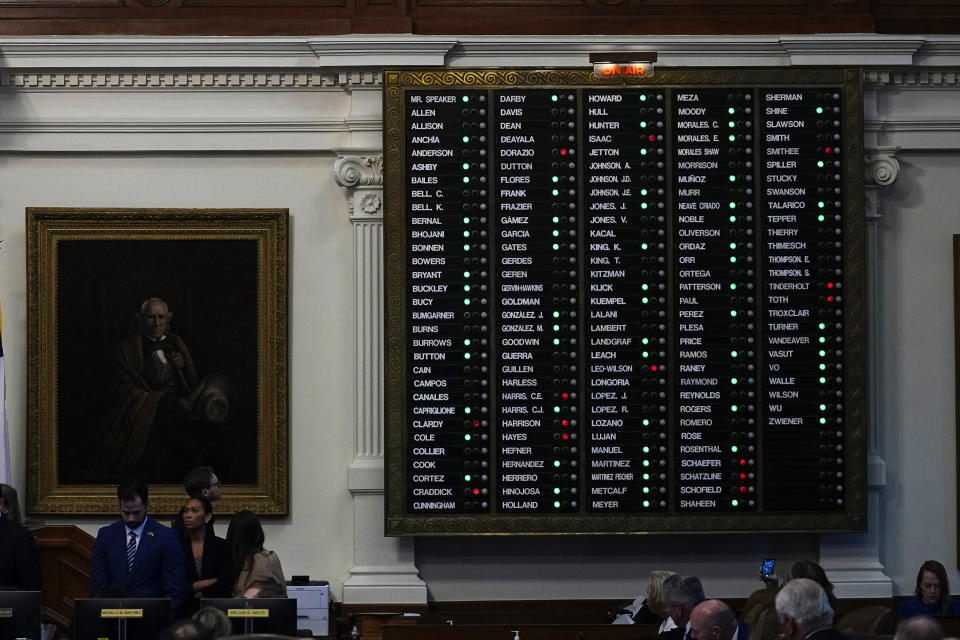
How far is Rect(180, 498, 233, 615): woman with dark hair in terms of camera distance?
8992 mm

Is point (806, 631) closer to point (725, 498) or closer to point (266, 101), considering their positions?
point (725, 498)

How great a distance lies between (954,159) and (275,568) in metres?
5.34

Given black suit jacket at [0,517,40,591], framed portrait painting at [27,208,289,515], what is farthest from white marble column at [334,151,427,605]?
black suit jacket at [0,517,40,591]

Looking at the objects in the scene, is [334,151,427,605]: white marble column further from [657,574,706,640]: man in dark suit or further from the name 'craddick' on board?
[657,574,706,640]: man in dark suit

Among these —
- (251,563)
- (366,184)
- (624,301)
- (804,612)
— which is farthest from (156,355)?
(804,612)

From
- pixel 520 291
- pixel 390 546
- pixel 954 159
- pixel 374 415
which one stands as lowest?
pixel 390 546

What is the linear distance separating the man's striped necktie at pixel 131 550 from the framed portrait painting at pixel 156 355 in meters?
1.80

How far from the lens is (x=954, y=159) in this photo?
1083 centimetres

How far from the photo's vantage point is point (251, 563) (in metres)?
8.86

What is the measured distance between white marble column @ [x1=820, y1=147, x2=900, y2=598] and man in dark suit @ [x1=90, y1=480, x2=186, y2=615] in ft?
14.4

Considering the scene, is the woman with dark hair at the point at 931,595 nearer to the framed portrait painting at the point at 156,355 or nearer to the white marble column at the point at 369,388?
the white marble column at the point at 369,388

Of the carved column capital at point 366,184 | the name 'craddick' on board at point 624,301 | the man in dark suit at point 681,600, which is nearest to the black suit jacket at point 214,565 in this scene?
the name 'craddick' on board at point 624,301

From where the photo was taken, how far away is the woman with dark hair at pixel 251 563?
879 centimetres

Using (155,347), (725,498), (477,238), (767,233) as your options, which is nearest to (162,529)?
(155,347)
